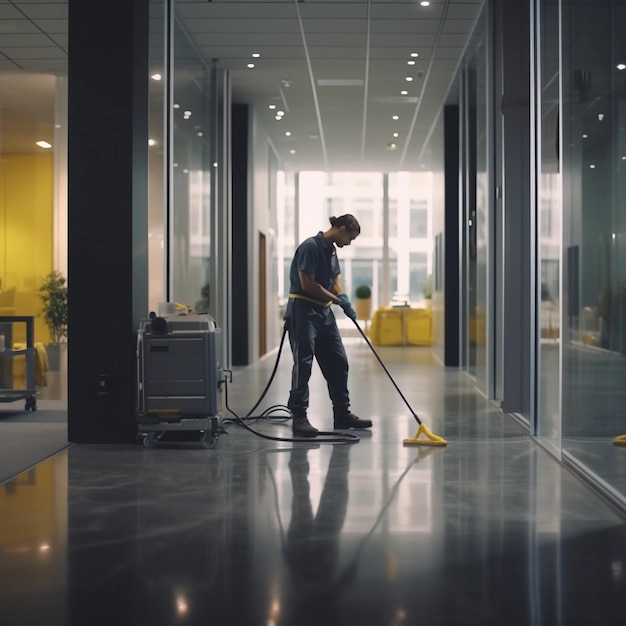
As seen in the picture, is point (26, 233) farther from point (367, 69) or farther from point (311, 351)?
point (311, 351)

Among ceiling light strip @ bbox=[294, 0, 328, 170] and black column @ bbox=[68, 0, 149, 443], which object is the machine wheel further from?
ceiling light strip @ bbox=[294, 0, 328, 170]

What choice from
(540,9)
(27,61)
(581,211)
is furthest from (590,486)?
(27,61)

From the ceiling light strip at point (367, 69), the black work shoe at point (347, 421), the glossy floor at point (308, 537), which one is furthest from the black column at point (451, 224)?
the glossy floor at point (308, 537)

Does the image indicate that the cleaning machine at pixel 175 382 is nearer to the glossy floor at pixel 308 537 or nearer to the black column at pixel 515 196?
the glossy floor at pixel 308 537

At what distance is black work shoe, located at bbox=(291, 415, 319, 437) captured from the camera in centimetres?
583

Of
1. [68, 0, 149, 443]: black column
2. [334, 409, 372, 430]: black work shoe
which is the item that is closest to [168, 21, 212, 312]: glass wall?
[68, 0, 149, 443]: black column

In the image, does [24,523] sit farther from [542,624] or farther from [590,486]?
[590,486]

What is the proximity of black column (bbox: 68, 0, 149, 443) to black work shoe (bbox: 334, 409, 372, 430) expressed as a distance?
1423 mm

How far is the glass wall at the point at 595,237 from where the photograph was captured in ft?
12.8

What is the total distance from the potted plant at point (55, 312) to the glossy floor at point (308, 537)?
15.6 ft

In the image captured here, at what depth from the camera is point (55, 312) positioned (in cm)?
1007

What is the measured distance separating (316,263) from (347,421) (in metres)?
1.09

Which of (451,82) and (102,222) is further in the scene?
(451,82)

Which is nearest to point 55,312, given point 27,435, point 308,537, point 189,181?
point 189,181
